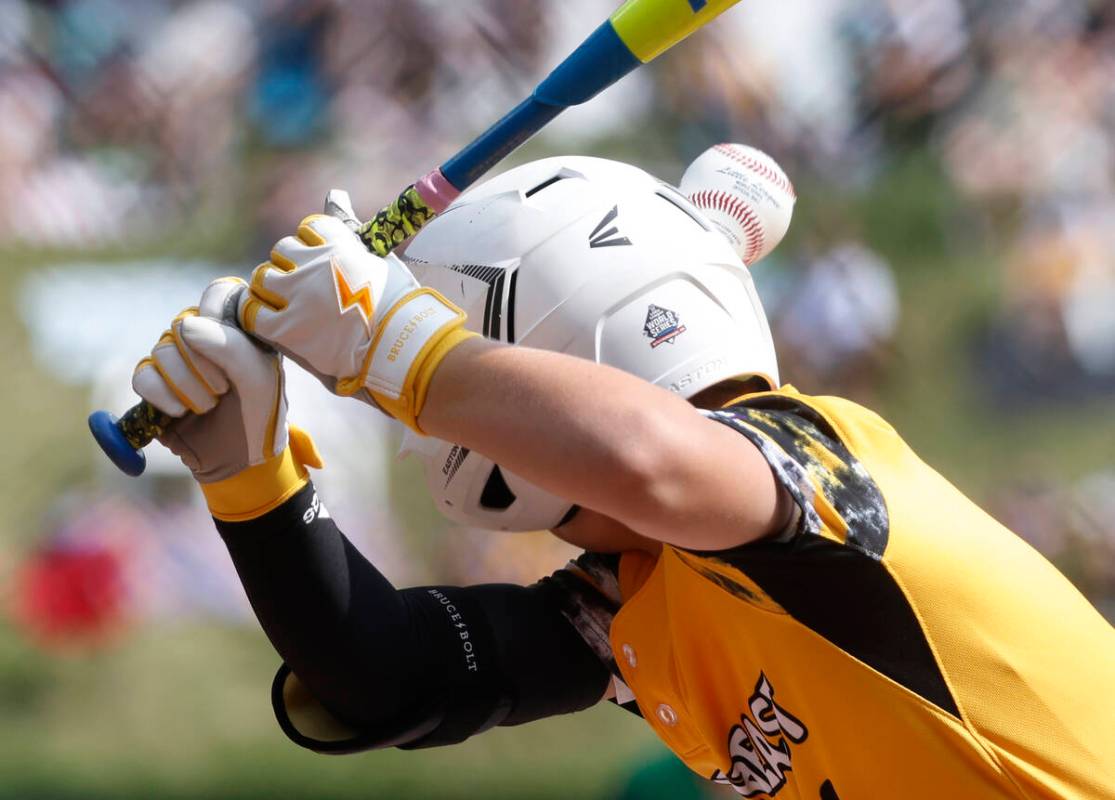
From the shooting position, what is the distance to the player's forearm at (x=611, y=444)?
52.2 inches

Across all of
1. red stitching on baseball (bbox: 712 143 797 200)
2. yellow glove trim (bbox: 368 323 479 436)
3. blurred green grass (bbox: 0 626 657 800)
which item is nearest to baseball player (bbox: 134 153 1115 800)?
yellow glove trim (bbox: 368 323 479 436)

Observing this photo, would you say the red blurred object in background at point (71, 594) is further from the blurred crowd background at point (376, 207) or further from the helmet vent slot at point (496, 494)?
the helmet vent slot at point (496, 494)

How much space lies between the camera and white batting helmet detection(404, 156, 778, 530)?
183cm

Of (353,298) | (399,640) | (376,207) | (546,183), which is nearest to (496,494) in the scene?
(399,640)

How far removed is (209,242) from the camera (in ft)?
14.7

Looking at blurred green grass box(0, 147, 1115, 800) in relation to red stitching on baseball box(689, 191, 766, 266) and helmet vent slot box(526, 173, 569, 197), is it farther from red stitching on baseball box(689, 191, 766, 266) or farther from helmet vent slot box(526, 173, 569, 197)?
helmet vent slot box(526, 173, 569, 197)

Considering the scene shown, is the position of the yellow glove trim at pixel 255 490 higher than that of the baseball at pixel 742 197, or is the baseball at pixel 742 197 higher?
the yellow glove trim at pixel 255 490

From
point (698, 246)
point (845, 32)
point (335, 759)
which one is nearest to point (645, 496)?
point (698, 246)

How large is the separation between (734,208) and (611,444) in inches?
41.5

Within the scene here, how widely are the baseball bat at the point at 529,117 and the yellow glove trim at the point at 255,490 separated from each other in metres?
0.17

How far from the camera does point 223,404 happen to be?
180 cm

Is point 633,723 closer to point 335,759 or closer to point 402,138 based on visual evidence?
point 335,759

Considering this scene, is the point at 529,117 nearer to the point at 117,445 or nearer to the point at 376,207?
the point at 117,445

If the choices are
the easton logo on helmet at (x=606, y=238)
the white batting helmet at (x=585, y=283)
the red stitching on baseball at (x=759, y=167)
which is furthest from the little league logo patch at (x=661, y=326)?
the red stitching on baseball at (x=759, y=167)
